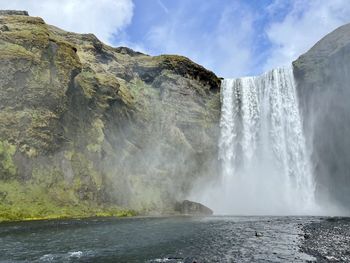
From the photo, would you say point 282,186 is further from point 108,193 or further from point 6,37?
point 6,37

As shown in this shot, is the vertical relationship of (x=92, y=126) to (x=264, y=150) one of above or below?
below

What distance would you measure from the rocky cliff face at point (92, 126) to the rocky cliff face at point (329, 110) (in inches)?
921

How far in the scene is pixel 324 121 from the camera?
84812 millimetres

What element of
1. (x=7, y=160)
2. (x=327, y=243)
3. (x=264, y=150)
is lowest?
(x=327, y=243)

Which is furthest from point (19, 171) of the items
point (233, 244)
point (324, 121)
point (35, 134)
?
point (324, 121)

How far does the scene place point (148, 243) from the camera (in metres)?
32.9

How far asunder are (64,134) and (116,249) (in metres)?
42.1

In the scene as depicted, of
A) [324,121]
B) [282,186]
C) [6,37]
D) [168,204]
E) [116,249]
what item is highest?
[6,37]

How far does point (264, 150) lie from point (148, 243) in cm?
6070

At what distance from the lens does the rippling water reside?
2672cm

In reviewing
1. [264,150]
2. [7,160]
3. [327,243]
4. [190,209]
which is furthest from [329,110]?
[7,160]

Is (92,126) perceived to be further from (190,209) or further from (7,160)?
(190,209)

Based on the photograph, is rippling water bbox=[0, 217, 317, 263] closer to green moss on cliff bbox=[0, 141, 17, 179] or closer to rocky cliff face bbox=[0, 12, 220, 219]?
green moss on cliff bbox=[0, 141, 17, 179]

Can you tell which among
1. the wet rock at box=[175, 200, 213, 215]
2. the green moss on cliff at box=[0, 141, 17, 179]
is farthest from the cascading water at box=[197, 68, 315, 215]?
the green moss on cliff at box=[0, 141, 17, 179]
